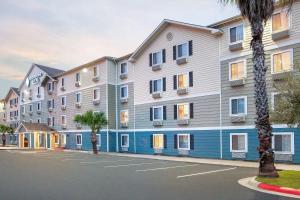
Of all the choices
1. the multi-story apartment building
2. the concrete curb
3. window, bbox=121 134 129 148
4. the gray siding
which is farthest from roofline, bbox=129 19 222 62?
the concrete curb

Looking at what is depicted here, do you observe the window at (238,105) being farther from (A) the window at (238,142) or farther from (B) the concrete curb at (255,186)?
(B) the concrete curb at (255,186)

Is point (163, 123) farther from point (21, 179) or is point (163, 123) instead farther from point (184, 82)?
point (21, 179)

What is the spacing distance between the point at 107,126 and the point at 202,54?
16903 millimetres

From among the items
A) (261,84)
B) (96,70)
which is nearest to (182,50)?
(96,70)

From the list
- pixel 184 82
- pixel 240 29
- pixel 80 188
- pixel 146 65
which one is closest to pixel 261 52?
pixel 80 188

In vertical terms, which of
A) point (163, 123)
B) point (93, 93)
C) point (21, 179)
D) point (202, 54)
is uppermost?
point (202, 54)

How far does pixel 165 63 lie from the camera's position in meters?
36.7

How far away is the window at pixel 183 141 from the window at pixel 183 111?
178 centimetres

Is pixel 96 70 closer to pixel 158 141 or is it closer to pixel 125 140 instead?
pixel 125 140

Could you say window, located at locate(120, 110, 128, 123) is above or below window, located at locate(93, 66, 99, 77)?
below

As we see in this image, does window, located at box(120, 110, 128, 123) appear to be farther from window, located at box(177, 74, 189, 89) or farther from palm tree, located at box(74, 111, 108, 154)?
window, located at box(177, 74, 189, 89)

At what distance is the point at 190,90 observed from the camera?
33781 mm

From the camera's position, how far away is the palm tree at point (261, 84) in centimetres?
1678

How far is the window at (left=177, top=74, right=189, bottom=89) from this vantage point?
34.4 meters
